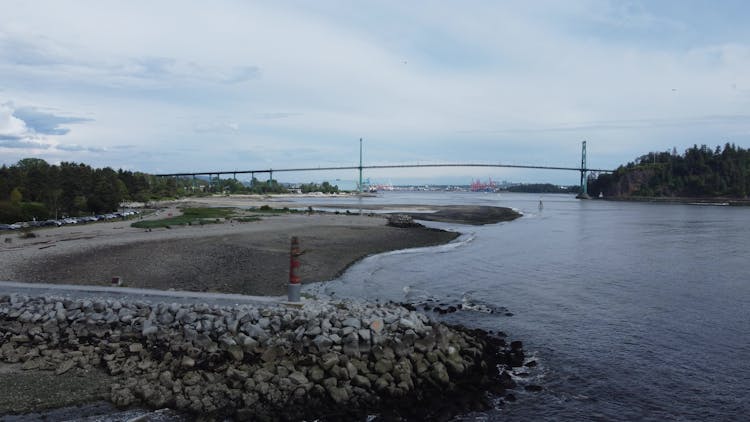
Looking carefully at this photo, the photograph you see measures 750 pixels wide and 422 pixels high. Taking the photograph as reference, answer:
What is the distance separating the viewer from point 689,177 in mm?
157250

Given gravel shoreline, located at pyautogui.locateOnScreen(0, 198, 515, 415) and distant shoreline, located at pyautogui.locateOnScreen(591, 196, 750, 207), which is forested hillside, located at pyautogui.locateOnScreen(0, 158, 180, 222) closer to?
gravel shoreline, located at pyautogui.locateOnScreen(0, 198, 515, 415)

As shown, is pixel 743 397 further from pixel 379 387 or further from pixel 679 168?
pixel 679 168

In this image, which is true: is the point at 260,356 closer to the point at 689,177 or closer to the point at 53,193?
the point at 53,193

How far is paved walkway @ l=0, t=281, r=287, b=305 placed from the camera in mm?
11469

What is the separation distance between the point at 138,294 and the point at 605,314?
523 inches

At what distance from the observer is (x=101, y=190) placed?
56656mm

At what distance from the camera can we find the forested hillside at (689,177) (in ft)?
477

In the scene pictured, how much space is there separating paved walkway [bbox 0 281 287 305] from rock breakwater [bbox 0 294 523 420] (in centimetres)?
49

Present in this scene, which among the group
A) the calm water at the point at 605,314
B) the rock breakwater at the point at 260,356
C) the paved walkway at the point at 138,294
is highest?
the paved walkway at the point at 138,294

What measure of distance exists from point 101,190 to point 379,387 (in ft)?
184

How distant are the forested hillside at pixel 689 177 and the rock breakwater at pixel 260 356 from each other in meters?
156

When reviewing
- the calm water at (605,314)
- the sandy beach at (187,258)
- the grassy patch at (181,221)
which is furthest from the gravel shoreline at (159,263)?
the grassy patch at (181,221)

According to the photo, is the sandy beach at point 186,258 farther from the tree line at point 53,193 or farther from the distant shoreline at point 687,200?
the distant shoreline at point 687,200

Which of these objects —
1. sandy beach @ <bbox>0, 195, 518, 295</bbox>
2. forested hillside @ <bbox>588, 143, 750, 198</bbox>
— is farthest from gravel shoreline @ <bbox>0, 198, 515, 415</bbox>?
forested hillside @ <bbox>588, 143, 750, 198</bbox>
